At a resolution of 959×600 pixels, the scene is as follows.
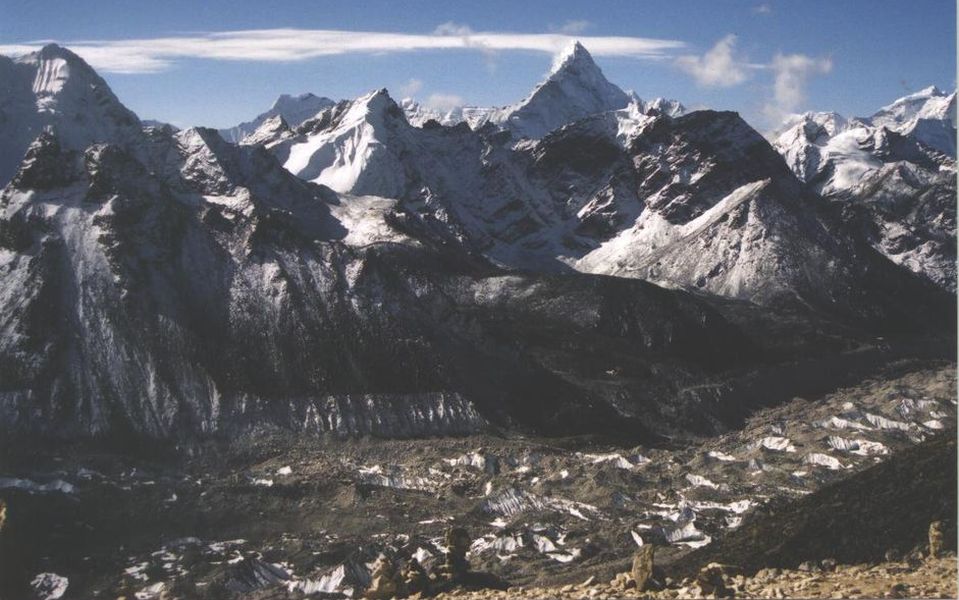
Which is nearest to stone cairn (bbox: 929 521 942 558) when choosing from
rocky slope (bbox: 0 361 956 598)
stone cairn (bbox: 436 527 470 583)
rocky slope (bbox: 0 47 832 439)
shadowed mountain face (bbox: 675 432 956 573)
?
shadowed mountain face (bbox: 675 432 956 573)

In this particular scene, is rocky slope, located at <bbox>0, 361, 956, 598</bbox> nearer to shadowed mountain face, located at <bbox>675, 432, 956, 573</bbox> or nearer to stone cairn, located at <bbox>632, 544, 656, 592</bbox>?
shadowed mountain face, located at <bbox>675, 432, 956, 573</bbox>

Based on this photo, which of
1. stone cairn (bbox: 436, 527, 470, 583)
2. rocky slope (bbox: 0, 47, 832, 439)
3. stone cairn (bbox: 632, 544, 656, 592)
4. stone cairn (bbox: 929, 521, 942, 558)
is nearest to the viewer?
stone cairn (bbox: 929, 521, 942, 558)

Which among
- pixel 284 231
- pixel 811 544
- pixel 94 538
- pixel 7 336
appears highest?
pixel 284 231

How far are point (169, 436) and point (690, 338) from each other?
9287 centimetres

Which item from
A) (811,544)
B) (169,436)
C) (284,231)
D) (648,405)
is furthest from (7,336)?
(811,544)

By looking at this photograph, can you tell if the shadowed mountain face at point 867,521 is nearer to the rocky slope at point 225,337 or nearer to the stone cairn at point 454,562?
the stone cairn at point 454,562

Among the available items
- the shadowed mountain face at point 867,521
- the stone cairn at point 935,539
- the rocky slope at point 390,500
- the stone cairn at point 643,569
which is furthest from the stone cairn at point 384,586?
the stone cairn at point 935,539

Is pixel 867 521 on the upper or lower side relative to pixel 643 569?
upper

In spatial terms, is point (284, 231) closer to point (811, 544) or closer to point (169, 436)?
point (169, 436)

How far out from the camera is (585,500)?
324 ft

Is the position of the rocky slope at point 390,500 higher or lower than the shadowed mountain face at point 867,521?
lower

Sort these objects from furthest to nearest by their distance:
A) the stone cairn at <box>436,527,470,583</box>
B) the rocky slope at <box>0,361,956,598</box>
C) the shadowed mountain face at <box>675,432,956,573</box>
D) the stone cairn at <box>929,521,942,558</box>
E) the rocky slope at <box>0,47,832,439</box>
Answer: the rocky slope at <box>0,47,832,439</box> → the rocky slope at <box>0,361,956,598</box> → the stone cairn at <box>436,527,470,583</box> → the shadowed mountain face at <box>675,432,956,573</box> → the stone cairn at <box>929,521,942,558</box>

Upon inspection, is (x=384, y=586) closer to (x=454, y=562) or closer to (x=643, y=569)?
(x=454, y=562)

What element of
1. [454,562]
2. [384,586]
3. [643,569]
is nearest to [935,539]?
[643,569]
